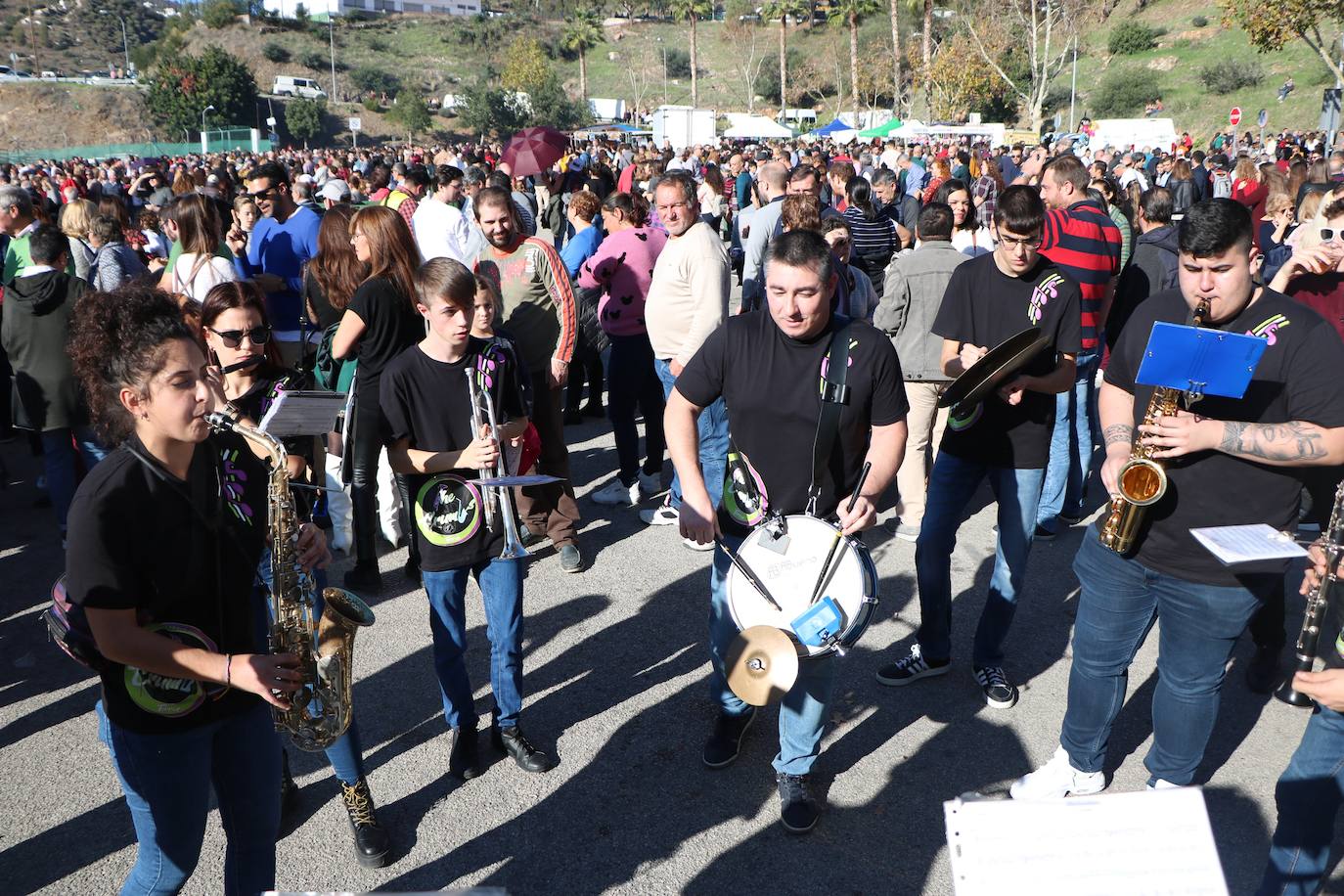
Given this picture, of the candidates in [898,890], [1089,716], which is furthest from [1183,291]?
[898,890]

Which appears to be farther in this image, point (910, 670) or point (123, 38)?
point (123, 38)

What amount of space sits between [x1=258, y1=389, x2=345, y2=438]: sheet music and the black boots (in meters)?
1.32

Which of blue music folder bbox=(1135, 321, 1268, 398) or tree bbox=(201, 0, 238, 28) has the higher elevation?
tree bbox=(201, 0, 238, 28)

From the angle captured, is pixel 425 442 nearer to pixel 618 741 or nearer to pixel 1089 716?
pixel 618 741

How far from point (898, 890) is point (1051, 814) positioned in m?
1.73

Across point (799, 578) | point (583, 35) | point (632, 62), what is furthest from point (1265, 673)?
point (632, 62)

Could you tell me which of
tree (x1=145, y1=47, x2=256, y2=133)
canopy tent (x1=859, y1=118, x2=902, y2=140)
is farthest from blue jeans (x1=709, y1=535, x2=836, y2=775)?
tree (x1=145, y1=47, x2=256, y2=133)

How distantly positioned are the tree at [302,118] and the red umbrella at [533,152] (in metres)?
64.1

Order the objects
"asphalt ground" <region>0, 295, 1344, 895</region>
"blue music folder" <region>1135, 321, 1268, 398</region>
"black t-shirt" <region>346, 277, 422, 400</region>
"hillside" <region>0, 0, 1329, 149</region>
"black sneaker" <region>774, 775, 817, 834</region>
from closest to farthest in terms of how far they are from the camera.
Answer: "blue music folder" <region>1135, 321, 1268, 398</region>
"asphalt ground" <region>0, 295, 1344, 895</region>
"black sneaker" <region>774, 775, 817, 834</region>
"black t-shirt" <region>346, 277, 422, 400</region>
"hillside" <region>0, 0, 1329, 149</region>

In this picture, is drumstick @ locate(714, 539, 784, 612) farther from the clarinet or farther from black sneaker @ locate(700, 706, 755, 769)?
the clarinet

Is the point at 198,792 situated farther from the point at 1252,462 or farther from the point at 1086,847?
the point at 1252,462

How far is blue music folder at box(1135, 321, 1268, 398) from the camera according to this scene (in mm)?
2588

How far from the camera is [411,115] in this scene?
73.6 meters

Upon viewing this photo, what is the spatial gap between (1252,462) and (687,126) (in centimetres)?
2793
